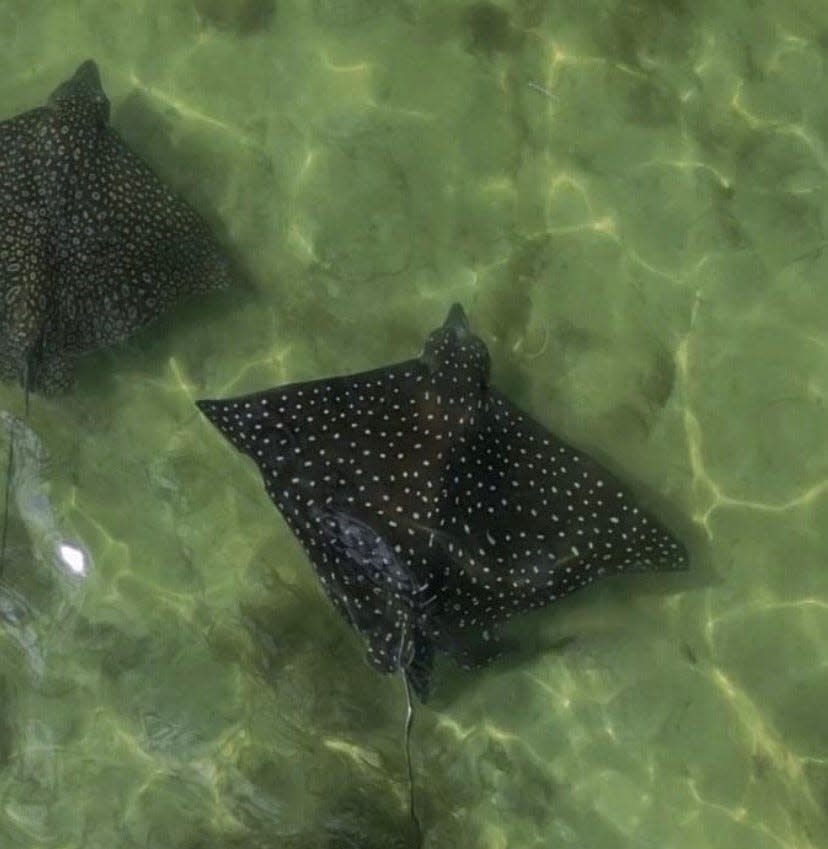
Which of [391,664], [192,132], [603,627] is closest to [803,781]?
[603,627]

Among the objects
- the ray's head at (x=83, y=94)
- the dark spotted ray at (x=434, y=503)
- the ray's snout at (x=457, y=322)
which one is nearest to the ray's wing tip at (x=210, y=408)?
the dark spotted ray at (x=434, y=503)

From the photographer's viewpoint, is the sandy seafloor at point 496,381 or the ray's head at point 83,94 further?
the ray's head at point 83,94

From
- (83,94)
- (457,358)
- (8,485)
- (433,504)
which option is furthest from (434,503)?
(83,94)

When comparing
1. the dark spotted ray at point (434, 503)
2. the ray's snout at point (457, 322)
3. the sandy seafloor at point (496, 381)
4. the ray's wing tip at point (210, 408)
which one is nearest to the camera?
the dark spotted ray at point (434, 503)

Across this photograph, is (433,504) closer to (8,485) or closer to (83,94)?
(8,485)

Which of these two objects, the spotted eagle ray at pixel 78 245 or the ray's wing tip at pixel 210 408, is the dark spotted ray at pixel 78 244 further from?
the ray's wing tip at pixel 210 408

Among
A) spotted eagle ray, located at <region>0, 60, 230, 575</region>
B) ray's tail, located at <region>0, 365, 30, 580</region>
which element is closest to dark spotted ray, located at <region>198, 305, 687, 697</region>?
spotted eagle ray, located at <region>0, 60, 230, 575</region>

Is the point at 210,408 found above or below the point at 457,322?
below

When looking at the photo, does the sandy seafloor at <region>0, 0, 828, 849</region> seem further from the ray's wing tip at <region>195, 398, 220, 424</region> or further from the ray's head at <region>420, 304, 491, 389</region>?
the ray's wing tip at <region>195, 398, 220, 424</region>
